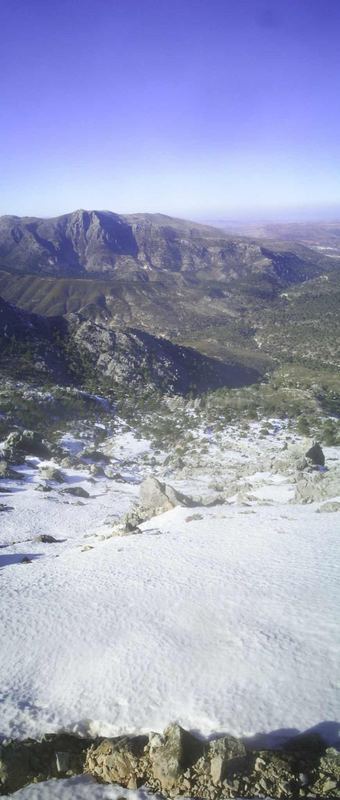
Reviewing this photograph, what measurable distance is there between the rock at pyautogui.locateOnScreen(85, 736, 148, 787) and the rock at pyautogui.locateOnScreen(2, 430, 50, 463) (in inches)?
1053

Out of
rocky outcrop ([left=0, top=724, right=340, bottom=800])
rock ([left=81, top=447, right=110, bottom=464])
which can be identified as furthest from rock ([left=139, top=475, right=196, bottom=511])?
rocky outcrop ([left=0, top=724, right=340, bottom=800])

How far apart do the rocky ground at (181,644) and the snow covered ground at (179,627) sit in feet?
0.13

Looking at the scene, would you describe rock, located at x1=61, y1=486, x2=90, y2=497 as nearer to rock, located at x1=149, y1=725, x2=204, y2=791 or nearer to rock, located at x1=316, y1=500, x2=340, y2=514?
rock, located at x1=316, y1=500, x2=340, y2=514

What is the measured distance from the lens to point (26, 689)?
9.50 metres

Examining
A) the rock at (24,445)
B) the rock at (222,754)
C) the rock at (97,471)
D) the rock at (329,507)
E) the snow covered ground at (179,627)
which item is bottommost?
the rock at (97,471)

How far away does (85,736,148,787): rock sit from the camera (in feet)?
24.2

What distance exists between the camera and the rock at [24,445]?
33.3 m

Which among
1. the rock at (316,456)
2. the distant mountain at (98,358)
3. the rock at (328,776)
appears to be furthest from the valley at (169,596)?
the distant mountain at (98,358)

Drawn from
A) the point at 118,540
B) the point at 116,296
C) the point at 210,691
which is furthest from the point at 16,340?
the point at 116,296

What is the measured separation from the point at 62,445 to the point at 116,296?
13609 cm

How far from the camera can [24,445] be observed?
114 feet

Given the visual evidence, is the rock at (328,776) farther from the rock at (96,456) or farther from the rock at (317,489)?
the rock at (96,456)

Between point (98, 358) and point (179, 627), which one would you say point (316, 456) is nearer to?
point (179, 627)

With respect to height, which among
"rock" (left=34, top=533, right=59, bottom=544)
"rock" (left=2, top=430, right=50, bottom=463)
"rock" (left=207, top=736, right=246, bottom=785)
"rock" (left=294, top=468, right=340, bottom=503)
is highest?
"rock" (left=207, top=736, right=246, bottom=785)
